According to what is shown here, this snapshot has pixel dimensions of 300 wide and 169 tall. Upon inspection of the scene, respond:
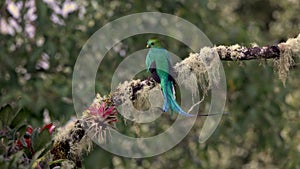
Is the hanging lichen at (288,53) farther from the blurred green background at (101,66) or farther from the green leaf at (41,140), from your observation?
the blurred green background at (101,66)

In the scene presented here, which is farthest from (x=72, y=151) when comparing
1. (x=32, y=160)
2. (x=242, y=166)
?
(x=242, y=166)

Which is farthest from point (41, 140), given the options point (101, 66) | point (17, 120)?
point (101, 66)

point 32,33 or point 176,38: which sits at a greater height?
point 32,33

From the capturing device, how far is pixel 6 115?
1.75 metres

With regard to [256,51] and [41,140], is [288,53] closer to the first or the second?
[256,51]

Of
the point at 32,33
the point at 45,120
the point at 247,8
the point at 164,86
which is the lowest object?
the point at 164,86

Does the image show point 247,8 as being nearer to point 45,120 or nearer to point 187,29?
point 187,29

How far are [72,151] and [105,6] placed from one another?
84.5 inches

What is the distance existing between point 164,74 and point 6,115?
63 cm

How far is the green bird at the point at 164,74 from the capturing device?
6.86 ft

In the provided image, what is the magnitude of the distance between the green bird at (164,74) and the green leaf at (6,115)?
577 mm

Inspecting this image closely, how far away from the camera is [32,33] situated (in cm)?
394

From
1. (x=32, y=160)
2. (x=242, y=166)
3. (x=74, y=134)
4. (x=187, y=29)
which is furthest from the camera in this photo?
(x=242, y=166)

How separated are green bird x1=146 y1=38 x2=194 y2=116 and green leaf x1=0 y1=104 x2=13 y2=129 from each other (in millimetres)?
577
